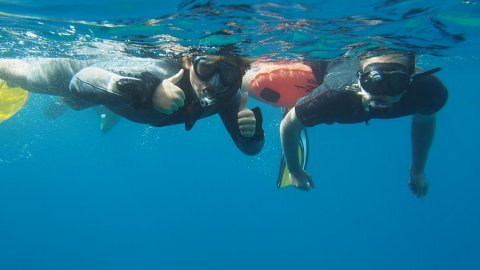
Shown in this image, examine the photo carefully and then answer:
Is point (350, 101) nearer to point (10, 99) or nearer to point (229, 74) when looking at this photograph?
point (229, 74)

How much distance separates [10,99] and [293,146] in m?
5.72

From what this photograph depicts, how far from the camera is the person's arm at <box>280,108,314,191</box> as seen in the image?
5.87 m

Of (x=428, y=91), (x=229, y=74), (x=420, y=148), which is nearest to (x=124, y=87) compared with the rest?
(x=229, y=74)

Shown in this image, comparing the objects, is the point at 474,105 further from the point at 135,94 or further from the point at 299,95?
the point at 135,94

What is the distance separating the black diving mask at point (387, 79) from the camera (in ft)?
16.4

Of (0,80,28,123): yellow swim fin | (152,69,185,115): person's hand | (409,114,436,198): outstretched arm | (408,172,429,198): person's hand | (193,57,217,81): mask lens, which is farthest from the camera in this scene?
(0,80,28,123): yellow swim fin

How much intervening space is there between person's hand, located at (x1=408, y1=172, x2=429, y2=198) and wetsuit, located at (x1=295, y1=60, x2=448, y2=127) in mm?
1503

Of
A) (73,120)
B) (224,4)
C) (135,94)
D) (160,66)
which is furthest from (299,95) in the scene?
(73,120)

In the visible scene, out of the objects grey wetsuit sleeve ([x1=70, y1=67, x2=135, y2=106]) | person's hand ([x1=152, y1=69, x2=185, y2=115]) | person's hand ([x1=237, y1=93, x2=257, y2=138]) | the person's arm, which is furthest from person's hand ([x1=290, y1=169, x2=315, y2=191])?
grey wetsuit sleeve ([x1=70, y1=67, x2=135, y2=106])

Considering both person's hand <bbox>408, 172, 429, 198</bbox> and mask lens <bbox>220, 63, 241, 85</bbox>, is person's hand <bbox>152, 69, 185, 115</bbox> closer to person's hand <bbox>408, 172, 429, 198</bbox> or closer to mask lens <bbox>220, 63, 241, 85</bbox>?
mask lens <bbox>220, 63, 241, 85</bbox>

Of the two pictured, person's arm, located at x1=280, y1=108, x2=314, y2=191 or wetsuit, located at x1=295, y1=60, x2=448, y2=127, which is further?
person's arm, located at x1=280, y1=108, x2=314, y2=191

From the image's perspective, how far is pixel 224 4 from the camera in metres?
5.84

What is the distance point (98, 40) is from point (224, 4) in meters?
3.77

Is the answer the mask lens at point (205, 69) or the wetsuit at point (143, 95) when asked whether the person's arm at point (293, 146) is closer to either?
the wetsuit at point (143, 95)
